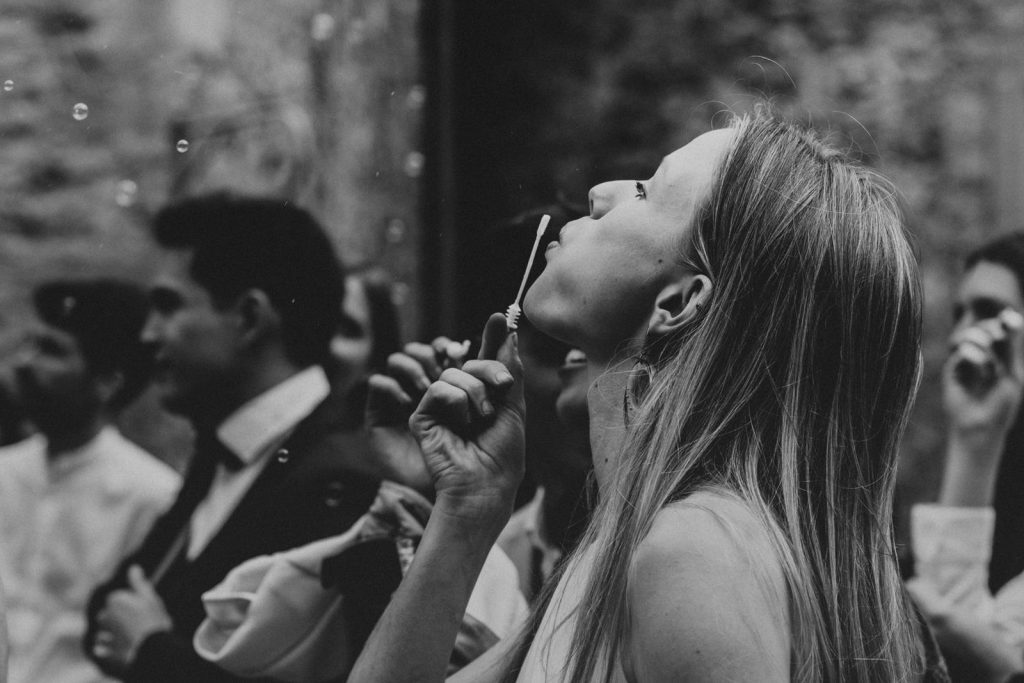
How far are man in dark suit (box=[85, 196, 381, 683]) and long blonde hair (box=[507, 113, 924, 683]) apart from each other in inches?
26.5

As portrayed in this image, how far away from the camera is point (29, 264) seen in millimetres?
2537

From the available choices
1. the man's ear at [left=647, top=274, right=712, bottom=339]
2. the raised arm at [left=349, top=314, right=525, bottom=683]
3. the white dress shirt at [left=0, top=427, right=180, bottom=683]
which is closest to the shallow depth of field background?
the white dress shirt at [left=0, top=427, right=180, bottom=683]

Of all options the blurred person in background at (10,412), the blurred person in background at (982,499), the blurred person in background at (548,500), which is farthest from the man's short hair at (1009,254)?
the blurred person in background at (10,412)

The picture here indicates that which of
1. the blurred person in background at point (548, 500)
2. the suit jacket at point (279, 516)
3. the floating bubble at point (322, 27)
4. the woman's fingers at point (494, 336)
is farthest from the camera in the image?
the floating bubble at point (322, 27)

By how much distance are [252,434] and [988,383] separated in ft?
5.38

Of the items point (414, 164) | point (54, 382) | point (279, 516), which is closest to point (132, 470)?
point (54, 382)

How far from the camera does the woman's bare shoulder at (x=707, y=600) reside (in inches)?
39.0

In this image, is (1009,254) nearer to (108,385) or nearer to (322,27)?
(322,27)

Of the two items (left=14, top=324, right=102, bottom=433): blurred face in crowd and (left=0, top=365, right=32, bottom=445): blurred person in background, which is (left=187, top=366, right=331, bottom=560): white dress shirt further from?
(left=0, top=365, right=32, bottom=445): blurred person in background

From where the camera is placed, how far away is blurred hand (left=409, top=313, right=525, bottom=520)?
1338 mm

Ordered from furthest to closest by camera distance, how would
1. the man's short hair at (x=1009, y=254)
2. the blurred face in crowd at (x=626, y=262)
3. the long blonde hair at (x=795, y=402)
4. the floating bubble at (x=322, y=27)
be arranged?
the man's short hair at (x=1009, y=254) → the floating bubble at (x=322, y=27) → the blurred face in crowd at (x=626, y=262) → the long blonde hair at (x=795, y=402)

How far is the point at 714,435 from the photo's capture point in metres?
1.16

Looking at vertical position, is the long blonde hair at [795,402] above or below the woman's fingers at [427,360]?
above

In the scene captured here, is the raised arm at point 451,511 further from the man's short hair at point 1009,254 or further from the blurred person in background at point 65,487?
the man's short hair at point 1009,254
